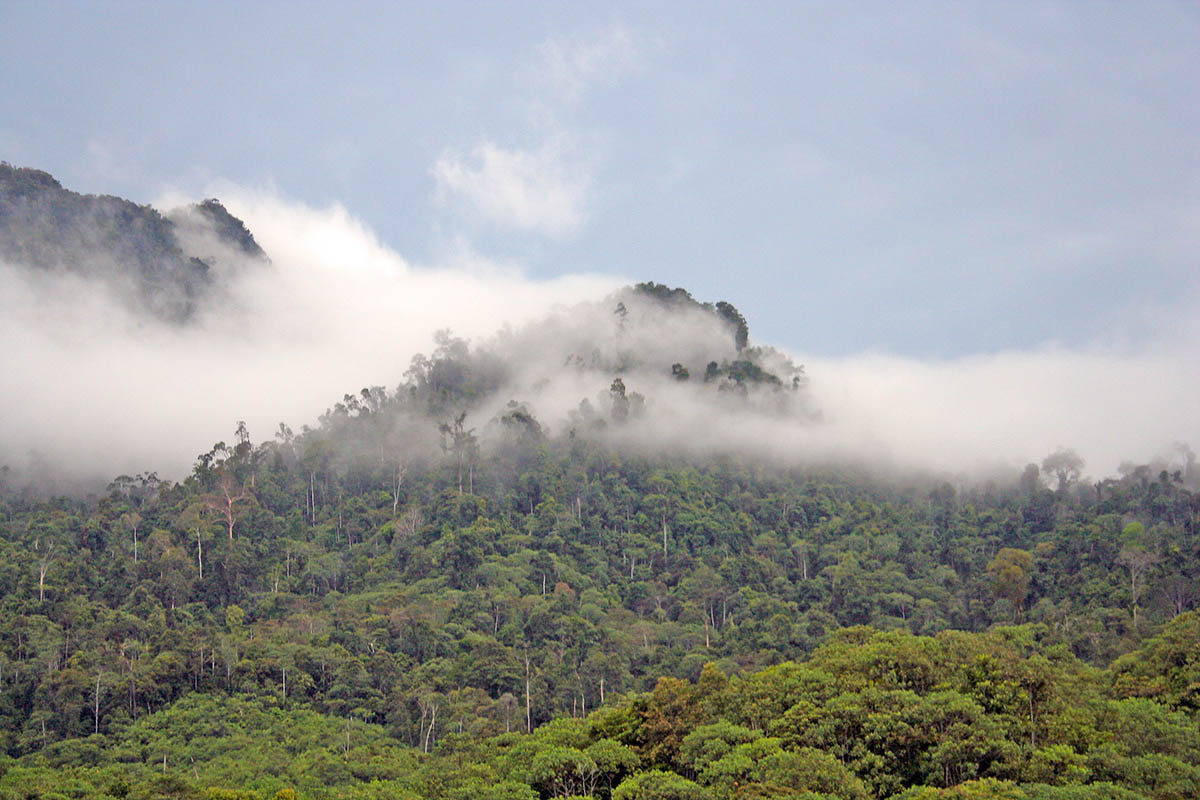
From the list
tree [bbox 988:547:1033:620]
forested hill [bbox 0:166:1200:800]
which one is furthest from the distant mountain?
tree [bbox 988:547:1033:620]

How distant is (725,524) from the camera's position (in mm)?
89062

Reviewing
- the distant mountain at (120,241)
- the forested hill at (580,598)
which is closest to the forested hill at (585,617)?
the forested hill at (580,598)

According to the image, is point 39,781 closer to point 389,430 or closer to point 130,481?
point 130,481

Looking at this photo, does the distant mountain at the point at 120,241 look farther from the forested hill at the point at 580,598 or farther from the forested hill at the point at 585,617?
the forested hill at the point at 585,617

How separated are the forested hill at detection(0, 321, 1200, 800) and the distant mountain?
33.3 metres

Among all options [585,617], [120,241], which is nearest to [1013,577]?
[585,617]

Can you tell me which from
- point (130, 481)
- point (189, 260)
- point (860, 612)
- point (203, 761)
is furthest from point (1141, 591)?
point (189, 260)

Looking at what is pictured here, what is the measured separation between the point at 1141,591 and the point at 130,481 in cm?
6789

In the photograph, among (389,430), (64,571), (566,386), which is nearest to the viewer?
(64,571)

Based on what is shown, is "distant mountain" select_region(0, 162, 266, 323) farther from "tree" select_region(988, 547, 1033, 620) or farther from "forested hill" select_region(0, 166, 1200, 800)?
"tree" select_region(988, 547, 1033, 620)

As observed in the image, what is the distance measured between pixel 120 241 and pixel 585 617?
69.5 m

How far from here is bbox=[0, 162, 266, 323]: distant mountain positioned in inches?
4530

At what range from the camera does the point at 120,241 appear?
386 feet

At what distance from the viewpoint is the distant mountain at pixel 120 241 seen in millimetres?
115062
